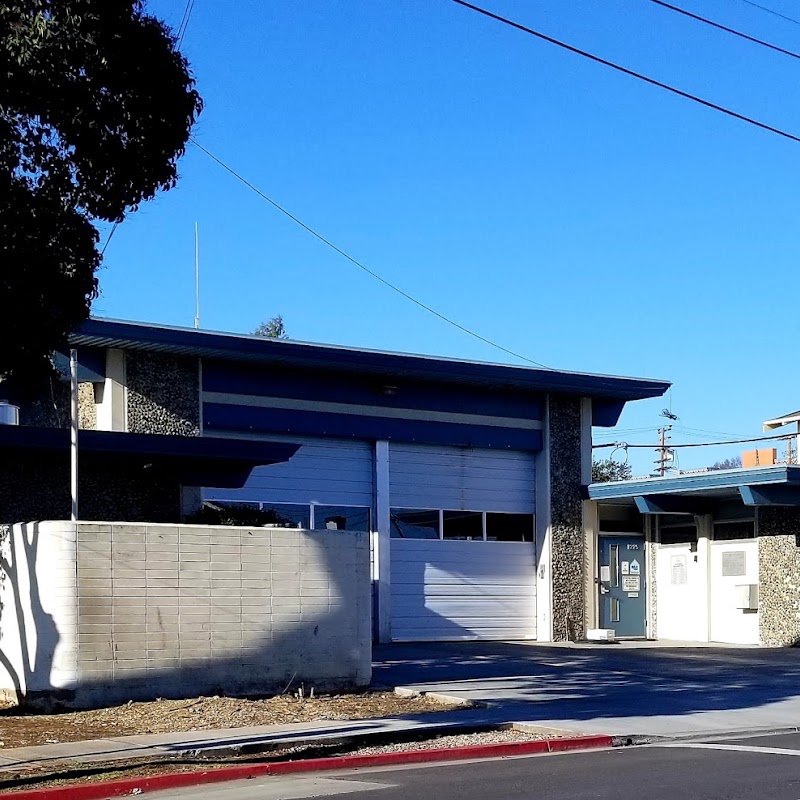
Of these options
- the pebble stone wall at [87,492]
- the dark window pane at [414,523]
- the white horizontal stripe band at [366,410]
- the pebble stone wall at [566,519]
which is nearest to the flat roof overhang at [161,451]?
the pebble stone wall at [87,492]

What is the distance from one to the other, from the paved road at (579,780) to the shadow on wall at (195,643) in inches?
183

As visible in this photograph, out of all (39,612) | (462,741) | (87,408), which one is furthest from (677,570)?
(39,612)

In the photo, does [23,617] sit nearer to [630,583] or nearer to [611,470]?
[630,583]

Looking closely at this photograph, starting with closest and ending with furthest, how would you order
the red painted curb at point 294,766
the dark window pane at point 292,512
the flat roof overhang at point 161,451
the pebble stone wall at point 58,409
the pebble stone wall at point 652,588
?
the red painted curb at point 294,766, the flat roof overhang at point 161,451, the pebble stone wall at point 58,409, the dark window pane at point 292,512, the pebble stone wall at point 652,588

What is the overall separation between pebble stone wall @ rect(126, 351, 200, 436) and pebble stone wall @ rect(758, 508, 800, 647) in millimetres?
11752

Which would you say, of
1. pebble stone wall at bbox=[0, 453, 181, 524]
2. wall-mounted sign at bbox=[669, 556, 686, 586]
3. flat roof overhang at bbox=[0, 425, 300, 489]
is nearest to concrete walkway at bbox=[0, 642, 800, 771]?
wall-mounted sign at bbox=[669, 556, 686, 586]

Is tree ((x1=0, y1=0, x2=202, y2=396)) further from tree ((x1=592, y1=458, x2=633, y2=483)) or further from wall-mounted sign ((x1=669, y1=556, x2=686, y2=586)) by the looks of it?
tree ((x1=592, y1=458, x2=633, y2=483))

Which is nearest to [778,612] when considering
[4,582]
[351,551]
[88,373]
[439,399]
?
[439,399]

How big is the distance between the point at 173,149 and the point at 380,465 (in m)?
13.5

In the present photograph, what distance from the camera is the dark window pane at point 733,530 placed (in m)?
26.9

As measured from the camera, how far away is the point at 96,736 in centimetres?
1330

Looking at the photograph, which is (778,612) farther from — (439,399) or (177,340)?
(177,340)

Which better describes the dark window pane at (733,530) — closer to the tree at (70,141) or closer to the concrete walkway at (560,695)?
the concrete walkway at (560,695)

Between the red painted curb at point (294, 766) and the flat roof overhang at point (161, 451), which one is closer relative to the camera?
the red painted curb at point (294, 766)
